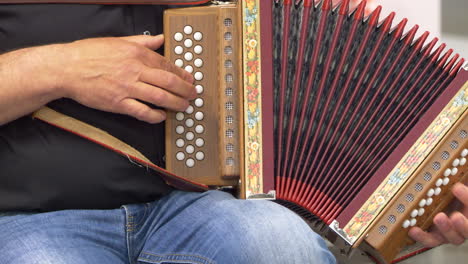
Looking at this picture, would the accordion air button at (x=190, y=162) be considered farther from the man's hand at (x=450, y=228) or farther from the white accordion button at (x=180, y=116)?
the man's hand at (x=450, y=228)

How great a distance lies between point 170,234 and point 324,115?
1.22 feet

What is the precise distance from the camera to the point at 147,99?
0.91 m

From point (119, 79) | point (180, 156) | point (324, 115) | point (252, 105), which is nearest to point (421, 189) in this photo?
point (324, 115)

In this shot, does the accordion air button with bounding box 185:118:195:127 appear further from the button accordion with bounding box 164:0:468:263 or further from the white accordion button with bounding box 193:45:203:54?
the white accordion button with bounding box 193:45:203:54

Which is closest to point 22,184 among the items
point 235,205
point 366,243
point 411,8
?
point 235,205

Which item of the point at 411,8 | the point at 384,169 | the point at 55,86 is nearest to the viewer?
the point at 55,86

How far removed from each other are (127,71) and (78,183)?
0.22 meters

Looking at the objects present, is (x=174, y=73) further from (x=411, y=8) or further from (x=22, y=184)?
(x=411, y=8)

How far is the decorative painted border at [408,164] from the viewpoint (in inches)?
37.6

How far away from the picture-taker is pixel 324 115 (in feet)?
3.13

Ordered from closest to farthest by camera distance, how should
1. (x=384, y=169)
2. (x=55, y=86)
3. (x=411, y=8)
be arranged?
(x=55, y=86), (x=384, y=169), (x=411, y=8)

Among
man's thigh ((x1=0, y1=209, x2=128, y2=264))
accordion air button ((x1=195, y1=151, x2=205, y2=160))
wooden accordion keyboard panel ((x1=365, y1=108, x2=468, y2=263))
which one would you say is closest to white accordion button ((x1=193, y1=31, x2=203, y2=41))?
accordion air button ((x1=195, y1=151, x2=205, y2=160))

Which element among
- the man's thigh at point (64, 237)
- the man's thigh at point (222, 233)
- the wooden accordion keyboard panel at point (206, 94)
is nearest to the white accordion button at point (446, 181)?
the man's thigh at point (222, 233)

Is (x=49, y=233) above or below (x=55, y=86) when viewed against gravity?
below
